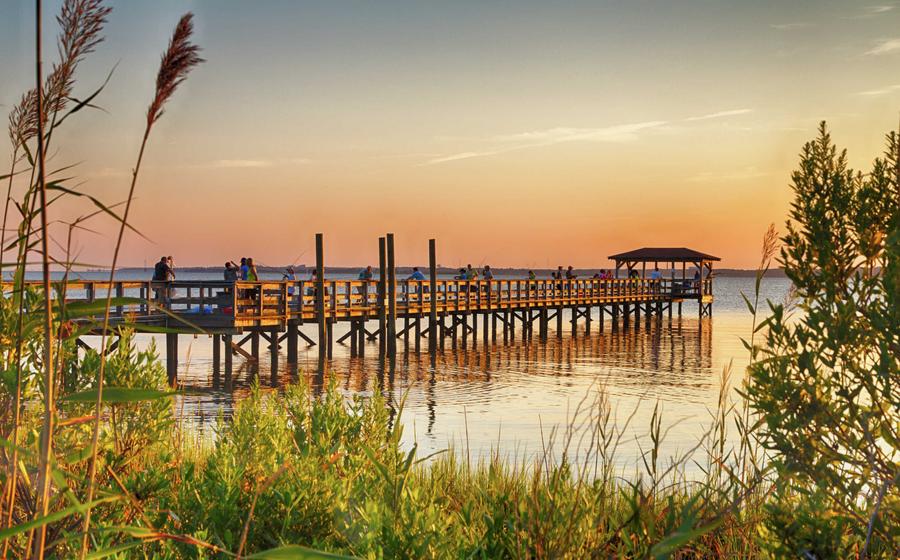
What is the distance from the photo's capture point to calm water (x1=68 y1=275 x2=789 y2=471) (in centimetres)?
1619

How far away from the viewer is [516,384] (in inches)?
984

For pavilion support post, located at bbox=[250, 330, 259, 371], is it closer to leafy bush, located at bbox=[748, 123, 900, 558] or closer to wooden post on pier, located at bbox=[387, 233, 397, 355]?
wooden post on pier, located at bbox=[387, 233, 397, 355]

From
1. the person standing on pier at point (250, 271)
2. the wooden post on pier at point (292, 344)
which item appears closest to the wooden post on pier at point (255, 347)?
the wooden post on pier at point (292, 344)

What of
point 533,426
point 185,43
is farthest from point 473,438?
point 185,43

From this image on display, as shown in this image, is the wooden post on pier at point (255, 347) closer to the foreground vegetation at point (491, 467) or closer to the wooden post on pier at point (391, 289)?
the wooden post on pier at point (391, 289)

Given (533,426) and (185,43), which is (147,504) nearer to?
(185,43)

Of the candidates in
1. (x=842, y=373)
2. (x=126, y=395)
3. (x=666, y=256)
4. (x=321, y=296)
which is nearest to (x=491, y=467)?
(x=842, y=373)

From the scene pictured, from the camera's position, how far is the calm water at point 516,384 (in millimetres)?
16188

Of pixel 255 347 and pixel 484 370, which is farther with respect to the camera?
pixel 484 370

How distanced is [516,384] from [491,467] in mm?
20838

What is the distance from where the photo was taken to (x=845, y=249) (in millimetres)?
4488

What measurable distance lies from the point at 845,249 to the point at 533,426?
1370 cm

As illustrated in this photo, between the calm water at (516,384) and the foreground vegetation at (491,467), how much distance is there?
49.8 inches

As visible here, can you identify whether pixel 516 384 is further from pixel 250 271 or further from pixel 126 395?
pixel 126 395
